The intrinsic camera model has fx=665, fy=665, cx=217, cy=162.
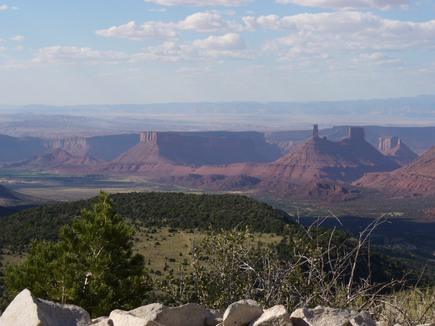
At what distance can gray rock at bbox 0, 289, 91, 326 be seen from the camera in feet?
27.9

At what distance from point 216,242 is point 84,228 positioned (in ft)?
18.1

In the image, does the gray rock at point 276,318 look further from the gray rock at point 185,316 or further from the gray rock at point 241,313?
the gray rock at point 185,316

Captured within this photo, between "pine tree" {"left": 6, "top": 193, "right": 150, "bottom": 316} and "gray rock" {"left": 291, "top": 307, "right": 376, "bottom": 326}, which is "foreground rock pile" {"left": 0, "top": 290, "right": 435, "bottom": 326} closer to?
"gray rock" {"left": 291, "top": 307, "right": 376, "bottom": 326}

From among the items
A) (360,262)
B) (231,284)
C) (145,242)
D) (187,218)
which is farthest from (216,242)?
(187,218)

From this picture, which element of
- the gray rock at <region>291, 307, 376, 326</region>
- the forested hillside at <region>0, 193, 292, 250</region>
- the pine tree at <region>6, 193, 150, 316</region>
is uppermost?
the gray rock at <region>291, 307, 376, 326</region>

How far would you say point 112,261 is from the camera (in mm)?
21328

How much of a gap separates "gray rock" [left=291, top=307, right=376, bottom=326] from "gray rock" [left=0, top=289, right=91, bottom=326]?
2937 mm

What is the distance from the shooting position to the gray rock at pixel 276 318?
888 centimetres

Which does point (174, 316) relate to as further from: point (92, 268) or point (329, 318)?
point (92, 268)

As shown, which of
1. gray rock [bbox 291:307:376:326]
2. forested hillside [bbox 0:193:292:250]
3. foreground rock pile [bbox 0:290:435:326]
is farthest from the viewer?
forested hillside [bbox 0:193:292:250]

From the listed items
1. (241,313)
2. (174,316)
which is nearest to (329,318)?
(241,313)

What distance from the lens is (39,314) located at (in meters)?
8.51

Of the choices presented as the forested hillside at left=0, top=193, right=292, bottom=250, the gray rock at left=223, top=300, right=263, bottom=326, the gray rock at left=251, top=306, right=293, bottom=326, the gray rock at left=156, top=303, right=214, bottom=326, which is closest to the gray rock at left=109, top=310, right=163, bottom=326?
the gray rock at left=156, top=303, right=214, bottom=326

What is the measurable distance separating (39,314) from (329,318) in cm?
386
